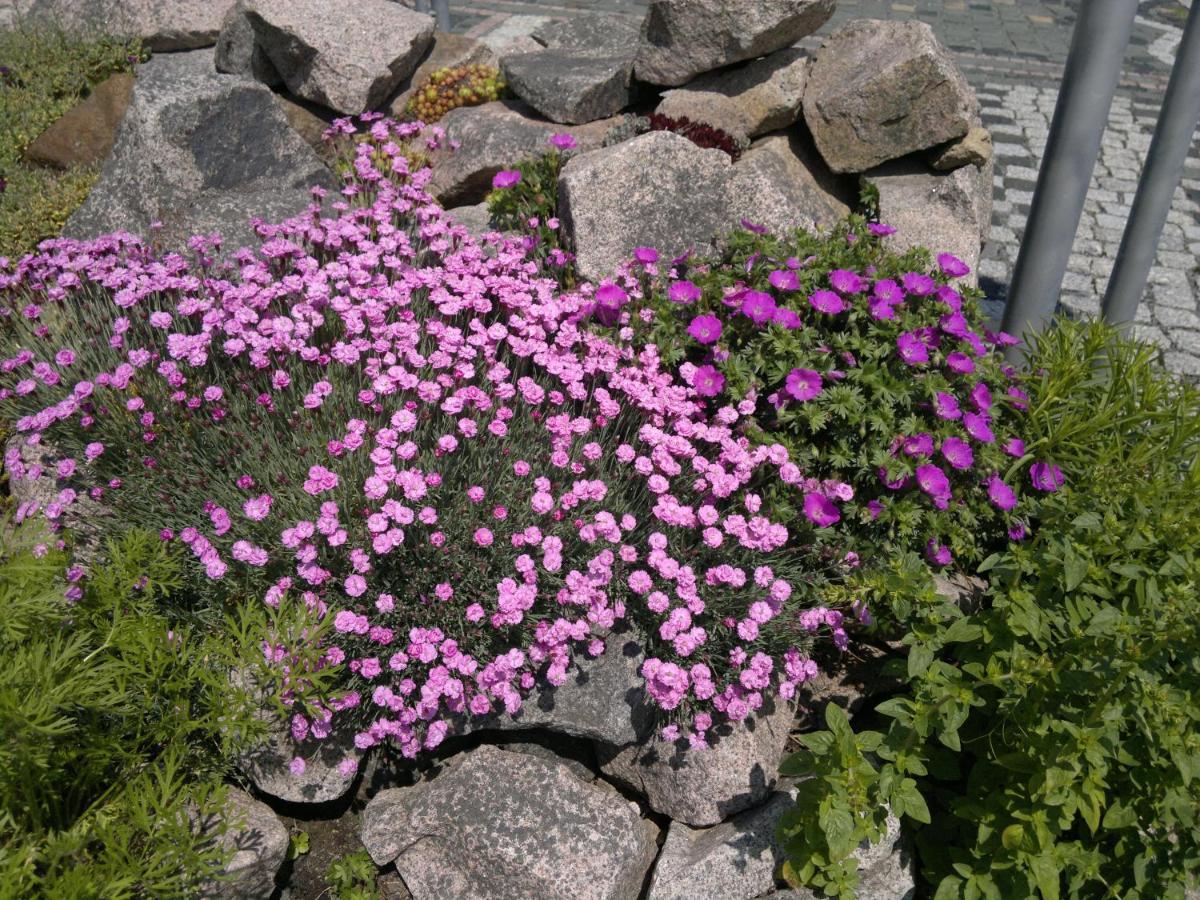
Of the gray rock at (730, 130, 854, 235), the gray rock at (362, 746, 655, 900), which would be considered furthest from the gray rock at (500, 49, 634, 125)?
the gray rock at (362, 746, 655, 900)

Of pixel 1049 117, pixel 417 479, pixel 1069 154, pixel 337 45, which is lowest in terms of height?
pixel 1049 117

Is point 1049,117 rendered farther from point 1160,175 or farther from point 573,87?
point 573,87

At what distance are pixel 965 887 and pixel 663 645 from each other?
1.21m

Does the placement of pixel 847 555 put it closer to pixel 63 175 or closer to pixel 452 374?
pixel 452 374

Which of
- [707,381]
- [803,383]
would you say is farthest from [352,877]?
[803,383]

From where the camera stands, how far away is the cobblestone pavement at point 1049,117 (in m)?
6.18

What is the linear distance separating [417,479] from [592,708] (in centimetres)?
102

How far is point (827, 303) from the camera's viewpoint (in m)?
3.88

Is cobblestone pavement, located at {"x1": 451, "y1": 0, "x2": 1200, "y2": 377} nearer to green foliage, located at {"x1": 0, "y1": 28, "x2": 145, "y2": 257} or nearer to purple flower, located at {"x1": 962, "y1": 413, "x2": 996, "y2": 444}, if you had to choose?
purple flower, located at {"x1": 962, "y1": 413, "x2": 996, "y2": 444}

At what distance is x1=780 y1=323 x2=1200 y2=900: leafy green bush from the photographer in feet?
8.36

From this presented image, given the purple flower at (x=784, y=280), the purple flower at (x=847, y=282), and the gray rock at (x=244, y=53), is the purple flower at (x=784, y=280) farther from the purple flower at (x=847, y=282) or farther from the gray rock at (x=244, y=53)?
the gray rock at (x=244, y=53)

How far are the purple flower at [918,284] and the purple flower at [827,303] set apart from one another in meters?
0.32

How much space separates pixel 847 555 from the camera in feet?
11.3

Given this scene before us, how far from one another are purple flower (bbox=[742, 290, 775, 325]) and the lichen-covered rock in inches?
181
